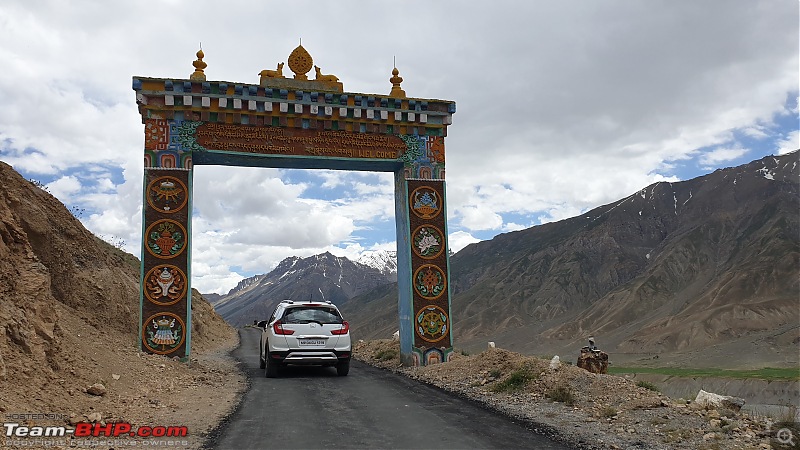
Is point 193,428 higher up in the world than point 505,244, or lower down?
lower down

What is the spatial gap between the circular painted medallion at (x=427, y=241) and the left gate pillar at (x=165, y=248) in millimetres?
6359

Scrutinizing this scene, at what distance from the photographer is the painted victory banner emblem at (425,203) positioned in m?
16.7

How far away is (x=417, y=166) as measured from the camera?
16828 millimetres

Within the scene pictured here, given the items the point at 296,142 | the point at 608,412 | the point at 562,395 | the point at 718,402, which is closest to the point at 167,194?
the point at 296,142

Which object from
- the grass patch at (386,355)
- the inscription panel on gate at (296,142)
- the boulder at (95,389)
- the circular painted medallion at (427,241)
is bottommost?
the grass patch at (386,355)

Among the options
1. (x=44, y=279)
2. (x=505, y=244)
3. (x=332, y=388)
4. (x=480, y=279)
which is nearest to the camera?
(x=44, y=279)

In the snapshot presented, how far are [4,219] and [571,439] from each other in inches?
420

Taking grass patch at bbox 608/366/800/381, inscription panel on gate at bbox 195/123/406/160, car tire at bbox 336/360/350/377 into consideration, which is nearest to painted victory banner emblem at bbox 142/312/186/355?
car tire at bbox 336/360/350/377

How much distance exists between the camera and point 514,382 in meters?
11.2

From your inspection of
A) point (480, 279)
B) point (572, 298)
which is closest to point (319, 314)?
point (572, 298)

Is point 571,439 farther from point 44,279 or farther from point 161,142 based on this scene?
point 161,142

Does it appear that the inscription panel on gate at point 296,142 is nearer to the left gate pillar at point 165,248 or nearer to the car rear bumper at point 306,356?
the left gate pillar at point 165,248

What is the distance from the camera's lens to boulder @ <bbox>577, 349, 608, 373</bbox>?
41.6 ft

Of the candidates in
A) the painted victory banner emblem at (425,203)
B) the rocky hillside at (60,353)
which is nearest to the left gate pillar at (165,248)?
the rocky hillside at (60,353)
